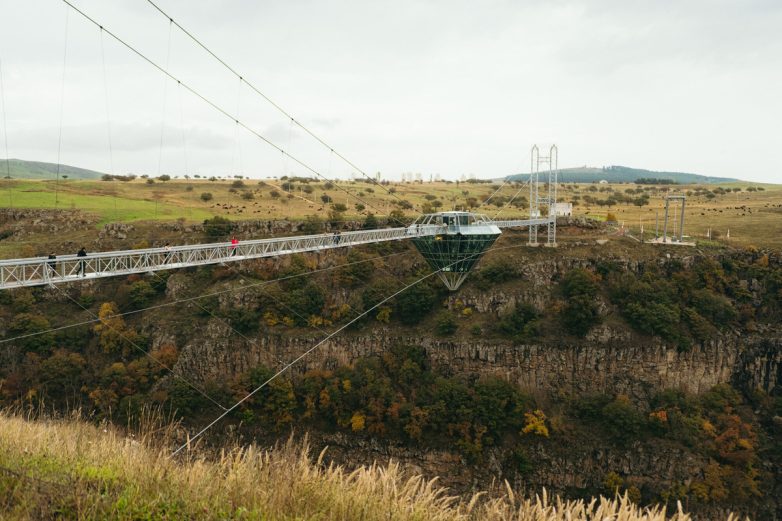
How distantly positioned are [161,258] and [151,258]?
54 centimetres

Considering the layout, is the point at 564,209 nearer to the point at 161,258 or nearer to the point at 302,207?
the point at 302,207

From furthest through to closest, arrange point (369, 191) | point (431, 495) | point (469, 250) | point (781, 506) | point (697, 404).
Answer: point (369, 191)
point (469, 250)
point (697, 404)
point (781, 506)
point (431, 495)

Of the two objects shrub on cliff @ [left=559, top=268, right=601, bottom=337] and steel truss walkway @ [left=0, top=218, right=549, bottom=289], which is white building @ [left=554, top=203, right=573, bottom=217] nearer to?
steel truss walkway @ [left=0, top=218, right=549, bottom=289]

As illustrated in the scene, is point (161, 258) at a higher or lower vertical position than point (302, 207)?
lower

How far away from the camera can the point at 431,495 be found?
683 cm

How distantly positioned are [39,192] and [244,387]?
42.4 metres

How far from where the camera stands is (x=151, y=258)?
80.0ft

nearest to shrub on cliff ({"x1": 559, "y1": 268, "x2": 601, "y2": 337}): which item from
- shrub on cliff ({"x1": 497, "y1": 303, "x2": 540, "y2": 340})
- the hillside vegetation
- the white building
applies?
shrub on cliff ({"x1": 497, "y1": 303, "x2": 540, "y2": 340})

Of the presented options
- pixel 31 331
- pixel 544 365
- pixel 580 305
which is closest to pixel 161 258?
pixel 31 331

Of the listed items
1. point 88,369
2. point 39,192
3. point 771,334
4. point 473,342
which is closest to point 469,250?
point 473,342

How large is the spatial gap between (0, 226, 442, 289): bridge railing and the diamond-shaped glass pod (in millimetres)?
805

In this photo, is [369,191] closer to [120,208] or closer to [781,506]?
[120,208]

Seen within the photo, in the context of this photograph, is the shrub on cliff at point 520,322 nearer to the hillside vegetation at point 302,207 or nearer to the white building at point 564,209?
the hillside vegetation at point 302,207

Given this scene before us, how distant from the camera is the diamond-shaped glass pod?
3756 centimetres
